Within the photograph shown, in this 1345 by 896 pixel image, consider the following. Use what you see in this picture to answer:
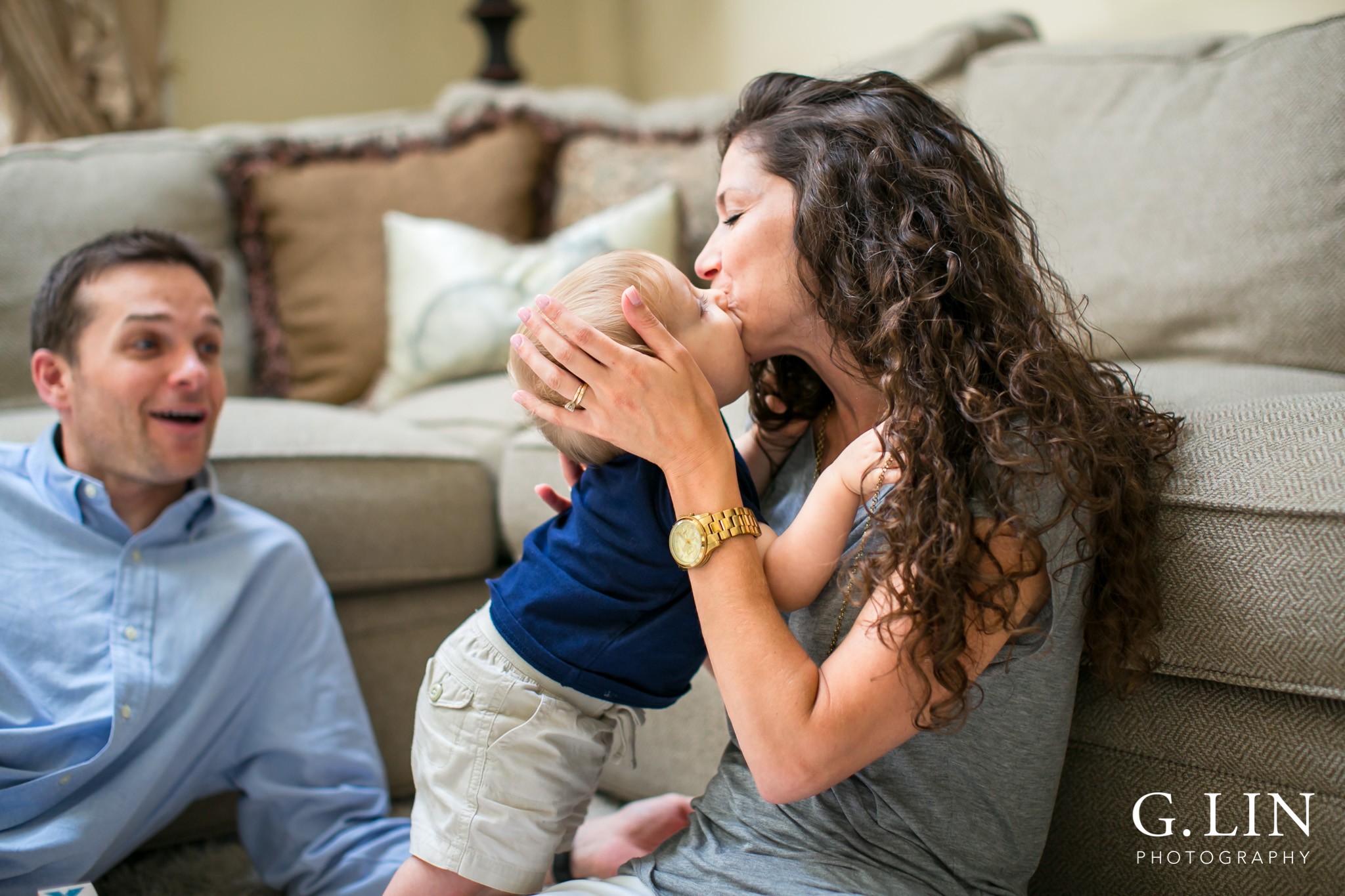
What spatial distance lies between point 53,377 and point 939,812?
1.20 metres

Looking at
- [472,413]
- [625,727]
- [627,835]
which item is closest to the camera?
[625,727]

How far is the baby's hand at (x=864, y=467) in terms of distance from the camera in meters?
0.77

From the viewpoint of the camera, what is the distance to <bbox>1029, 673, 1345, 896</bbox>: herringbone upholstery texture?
79cm

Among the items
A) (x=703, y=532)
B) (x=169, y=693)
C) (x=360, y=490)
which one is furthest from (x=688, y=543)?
(x=360, y=490)

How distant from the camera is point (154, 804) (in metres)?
1.15

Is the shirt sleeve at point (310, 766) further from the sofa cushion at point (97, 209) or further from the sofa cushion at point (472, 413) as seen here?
the sofa cushion at point (97, 209)

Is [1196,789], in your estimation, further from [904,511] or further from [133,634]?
[133,634]

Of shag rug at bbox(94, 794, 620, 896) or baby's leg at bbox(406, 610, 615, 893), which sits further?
shag rug at bbox(94, 794, 620, 896)

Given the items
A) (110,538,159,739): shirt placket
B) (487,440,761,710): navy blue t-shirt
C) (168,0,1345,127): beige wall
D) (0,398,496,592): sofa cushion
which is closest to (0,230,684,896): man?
(110,538,159,739): shirt placket

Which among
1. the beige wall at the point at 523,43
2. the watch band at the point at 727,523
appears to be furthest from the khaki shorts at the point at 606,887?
the beige wall at the point at 523,43

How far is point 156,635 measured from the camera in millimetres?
1136

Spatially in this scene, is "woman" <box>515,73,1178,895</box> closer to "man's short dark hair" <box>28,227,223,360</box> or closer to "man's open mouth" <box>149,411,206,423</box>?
"man's open mouth" <box>149,411,206,423</box>

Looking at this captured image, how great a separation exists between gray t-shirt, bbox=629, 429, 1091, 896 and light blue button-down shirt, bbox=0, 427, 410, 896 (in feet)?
1.70

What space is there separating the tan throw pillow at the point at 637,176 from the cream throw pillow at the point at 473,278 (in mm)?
64
